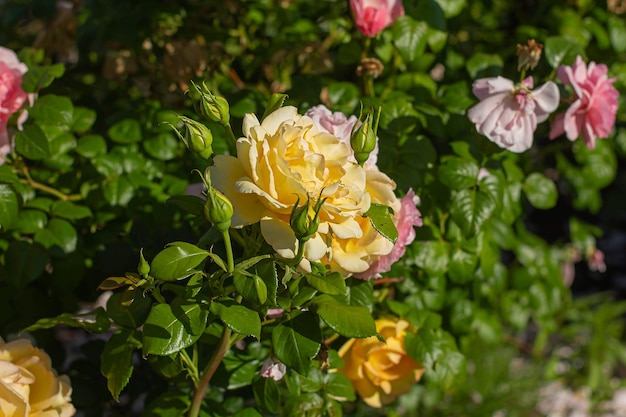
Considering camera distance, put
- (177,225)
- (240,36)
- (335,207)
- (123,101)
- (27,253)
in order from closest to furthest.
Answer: (335,207)
(27,253)
(177,225)
(123,101)
(240,36)

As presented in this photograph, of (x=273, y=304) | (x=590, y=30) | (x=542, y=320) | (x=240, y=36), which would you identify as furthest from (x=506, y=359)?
(x=273, y=304)

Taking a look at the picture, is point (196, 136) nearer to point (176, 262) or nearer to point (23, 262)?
point (176, 262)

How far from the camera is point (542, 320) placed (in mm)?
1841

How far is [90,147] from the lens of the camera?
1267 millimetres

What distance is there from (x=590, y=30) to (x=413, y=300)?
0.75m

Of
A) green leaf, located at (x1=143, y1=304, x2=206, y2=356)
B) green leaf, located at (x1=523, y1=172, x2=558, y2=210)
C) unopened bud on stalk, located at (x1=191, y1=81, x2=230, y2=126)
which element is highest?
unopened bud on stalk, located at (x1=191, y1=81, x2=230, y2=126)

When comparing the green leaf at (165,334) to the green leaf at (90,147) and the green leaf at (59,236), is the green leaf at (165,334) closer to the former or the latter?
the green leaf at (59,236)

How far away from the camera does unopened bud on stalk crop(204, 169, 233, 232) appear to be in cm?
76

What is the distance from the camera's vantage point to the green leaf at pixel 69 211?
1197 millimetres

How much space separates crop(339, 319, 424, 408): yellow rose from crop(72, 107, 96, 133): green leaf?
0.59 metres

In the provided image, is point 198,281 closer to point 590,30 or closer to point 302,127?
point 302,127

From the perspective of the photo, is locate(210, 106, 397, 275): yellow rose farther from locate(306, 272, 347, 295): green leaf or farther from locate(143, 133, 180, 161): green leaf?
locate(143, 133, 180, 161): green leaf

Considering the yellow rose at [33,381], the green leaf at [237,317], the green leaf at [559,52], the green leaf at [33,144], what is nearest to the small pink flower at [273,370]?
the green leaf at [237,317]

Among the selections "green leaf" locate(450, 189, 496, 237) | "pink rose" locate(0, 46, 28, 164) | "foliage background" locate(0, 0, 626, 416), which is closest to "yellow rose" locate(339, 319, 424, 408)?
"foliage background" locate(0, 0, 626, 416)
